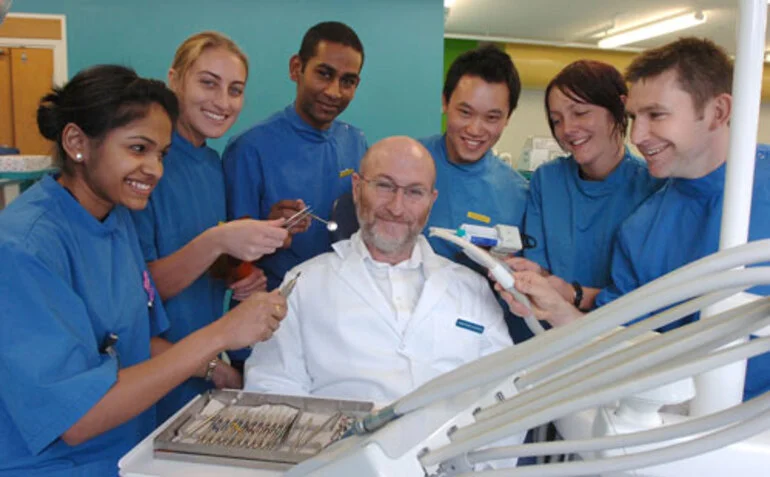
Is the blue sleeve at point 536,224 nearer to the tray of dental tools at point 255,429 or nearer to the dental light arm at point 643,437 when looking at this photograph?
the tray of dental tools at point 255,429

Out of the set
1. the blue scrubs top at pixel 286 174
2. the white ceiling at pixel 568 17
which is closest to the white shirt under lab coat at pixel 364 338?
the blue scrubs top at pixel 286 174

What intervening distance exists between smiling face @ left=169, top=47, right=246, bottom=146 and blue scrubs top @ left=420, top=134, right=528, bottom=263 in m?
0.78

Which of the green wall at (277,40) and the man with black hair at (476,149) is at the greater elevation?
the green wall at (277,40)

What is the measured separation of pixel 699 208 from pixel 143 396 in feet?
4.61

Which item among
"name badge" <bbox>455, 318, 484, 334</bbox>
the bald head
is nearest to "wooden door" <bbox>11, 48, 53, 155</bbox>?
the bald head

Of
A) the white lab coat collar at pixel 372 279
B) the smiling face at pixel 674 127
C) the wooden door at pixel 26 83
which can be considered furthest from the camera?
the wooden door at pixel 26 83

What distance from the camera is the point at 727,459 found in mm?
649

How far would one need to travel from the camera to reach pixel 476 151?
7.06 ft

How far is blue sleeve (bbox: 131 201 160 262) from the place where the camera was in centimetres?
179

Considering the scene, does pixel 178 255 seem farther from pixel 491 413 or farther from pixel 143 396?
pixel 491 413

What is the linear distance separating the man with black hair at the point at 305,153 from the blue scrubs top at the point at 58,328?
911 millimetres

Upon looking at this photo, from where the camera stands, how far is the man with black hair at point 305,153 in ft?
7.53

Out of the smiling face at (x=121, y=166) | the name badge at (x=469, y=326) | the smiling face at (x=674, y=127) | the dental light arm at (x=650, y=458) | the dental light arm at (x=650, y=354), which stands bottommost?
the name badge at (x=469, y=326)

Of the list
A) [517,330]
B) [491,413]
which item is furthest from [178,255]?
[491,413]
